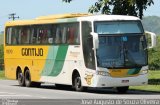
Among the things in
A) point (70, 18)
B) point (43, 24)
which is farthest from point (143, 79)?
point (43, 24)

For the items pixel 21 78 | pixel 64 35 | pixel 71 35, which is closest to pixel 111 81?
pixel 71 35

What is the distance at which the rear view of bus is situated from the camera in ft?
92.9

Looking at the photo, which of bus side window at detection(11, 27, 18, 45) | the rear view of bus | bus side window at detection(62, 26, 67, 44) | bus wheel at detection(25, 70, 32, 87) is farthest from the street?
bus side window at detection(11, 27, 18, 45)

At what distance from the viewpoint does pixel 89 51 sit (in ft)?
95.0

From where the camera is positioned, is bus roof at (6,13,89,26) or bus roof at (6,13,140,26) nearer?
bus roof at (6,13,140,26)

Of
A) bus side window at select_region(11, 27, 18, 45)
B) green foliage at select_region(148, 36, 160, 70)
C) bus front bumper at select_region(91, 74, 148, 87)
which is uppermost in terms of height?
bus side window at select_region(11, 27, 18, 45)

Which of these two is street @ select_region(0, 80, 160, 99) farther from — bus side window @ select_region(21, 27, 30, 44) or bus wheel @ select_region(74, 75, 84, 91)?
bus side window @ select_region(21, 27, 30, 44)

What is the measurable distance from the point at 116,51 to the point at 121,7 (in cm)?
823

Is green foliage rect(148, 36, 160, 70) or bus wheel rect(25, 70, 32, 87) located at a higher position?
bus wheel rect(25, 70, 32, 87)

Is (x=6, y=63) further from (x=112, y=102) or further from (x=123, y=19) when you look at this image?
(x=112, y=102)

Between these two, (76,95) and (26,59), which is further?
(26,59)

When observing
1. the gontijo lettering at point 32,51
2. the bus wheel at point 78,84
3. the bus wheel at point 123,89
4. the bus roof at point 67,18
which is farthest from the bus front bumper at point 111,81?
the gontijo lettering at point 32,51

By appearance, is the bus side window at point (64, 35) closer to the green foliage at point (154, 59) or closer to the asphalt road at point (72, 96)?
the asphalt road at point (72, 96)

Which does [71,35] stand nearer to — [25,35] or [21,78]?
[25,35]
